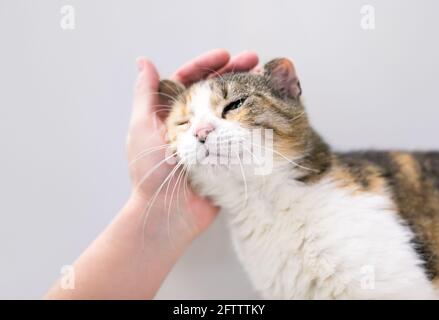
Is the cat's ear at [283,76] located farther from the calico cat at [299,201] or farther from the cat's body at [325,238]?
the cat's body at [325,238]

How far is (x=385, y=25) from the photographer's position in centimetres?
151

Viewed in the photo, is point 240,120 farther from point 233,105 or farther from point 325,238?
point 325,238

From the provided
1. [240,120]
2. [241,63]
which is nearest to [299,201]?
[240,120]

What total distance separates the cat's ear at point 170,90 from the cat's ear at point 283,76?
10.8 inches

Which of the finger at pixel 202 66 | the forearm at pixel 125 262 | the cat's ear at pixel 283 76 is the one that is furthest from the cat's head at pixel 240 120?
the forearm at pixel 125 262

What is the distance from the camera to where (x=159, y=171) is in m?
1.24

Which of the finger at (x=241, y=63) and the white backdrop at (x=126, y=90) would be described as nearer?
the finger at (x=241, y=63)

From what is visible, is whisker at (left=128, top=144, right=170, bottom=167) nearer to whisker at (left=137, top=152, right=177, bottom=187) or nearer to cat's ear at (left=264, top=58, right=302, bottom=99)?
whisker at (left=137, top=152, right=177, bottom=187)

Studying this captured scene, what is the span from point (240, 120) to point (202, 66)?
37 cm

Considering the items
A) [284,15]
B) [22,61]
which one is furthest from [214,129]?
[22,61]

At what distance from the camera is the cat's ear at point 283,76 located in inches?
46.6

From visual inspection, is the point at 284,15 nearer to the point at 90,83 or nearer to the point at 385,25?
the point at 385,25

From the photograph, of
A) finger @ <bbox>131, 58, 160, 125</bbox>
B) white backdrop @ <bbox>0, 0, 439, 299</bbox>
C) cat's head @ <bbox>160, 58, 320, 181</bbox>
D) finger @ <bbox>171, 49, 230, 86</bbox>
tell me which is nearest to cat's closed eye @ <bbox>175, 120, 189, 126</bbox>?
cat's head @ <bbox>160, 58, 320, 181</bbox>

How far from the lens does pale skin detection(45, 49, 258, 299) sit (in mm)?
Result: 1221
